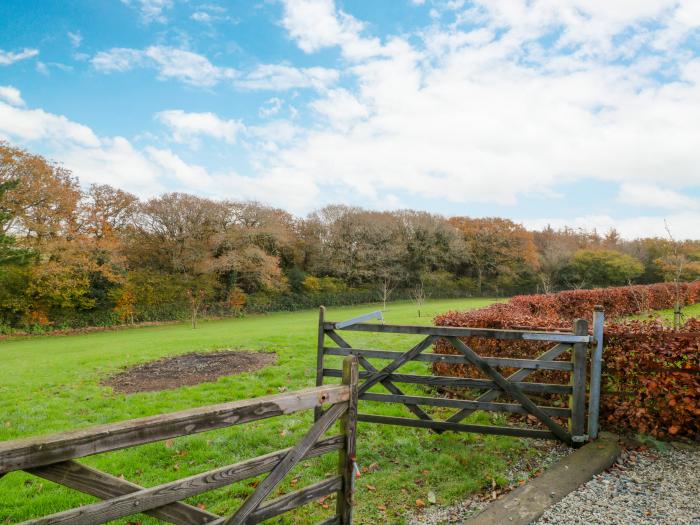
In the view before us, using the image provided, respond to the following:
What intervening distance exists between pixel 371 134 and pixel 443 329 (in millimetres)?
25362

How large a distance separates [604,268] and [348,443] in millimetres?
59401

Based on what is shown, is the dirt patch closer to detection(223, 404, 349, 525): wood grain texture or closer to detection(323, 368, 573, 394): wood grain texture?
detection(323, 368, 573, 394): wood grain texture

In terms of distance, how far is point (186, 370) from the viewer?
1120cm

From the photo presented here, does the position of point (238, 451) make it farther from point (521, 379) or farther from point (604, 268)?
point (604, 268)

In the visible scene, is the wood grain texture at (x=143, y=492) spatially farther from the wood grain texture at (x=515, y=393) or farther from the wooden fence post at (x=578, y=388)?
the wooden fence post at (x=578, y=388)

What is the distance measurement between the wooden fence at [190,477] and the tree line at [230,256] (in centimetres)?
1510

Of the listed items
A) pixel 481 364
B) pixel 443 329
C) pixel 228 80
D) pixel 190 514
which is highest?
pixel 228 80

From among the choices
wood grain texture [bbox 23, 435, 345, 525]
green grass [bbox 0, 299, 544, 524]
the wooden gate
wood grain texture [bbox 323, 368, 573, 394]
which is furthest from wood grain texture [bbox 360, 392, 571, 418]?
wood grain texture [bbox 23, 435, 345, 525]

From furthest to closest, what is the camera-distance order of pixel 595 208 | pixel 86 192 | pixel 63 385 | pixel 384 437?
pixel 595 208
pixel 86 192
pixel 63 385
pixel 384 437

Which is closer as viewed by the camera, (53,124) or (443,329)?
(443,329)

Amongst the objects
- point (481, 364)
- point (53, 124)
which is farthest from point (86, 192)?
point (481, 364)

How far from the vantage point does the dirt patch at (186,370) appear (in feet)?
32.4

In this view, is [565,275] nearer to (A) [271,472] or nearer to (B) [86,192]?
(B) [86,192]

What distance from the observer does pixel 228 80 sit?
23.2 meters
